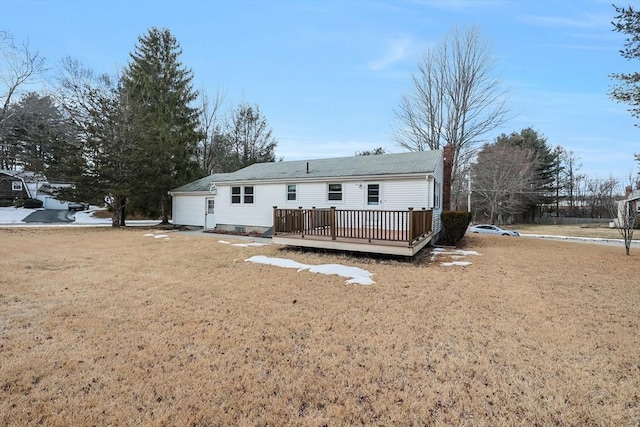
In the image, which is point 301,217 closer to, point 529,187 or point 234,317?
point 234,317

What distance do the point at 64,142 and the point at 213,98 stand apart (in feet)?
50.6

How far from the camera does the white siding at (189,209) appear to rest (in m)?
18.6

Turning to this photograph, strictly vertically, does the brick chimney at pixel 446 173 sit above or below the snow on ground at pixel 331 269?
above

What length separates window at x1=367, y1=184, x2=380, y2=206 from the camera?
1221 centimetres

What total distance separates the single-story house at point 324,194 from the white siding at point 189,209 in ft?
0.20

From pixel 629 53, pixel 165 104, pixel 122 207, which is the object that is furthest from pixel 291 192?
pixel 165 104

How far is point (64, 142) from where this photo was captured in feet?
56.5

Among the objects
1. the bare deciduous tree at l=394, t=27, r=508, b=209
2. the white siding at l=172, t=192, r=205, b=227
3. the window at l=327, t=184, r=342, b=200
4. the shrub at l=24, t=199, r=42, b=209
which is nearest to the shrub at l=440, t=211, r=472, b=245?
the window at l=327, t=184, r=342, b=200

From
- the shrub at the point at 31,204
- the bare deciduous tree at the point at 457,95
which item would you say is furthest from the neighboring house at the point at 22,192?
the bare deciduous tree at the point at 457,95

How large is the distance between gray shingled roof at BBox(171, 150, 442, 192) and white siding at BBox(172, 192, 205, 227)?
2.71m

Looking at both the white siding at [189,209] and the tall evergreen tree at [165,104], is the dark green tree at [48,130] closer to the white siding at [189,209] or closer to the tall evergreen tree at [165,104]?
the tall evergreen tree at [165,104]

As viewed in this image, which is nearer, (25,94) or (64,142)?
(64,142)

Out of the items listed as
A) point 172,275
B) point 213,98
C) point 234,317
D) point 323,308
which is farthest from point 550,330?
point 213,98

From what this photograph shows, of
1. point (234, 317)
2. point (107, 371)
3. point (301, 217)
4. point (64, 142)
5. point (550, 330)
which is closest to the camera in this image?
point (107, 371)
